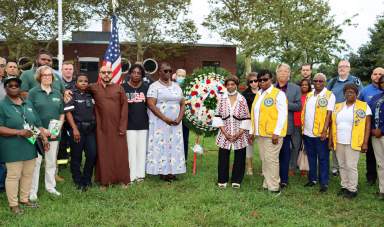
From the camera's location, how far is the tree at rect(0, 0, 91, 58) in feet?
96.4

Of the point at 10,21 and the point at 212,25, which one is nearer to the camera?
the point at 10,21

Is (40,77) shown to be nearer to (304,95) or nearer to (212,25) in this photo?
(304,95)

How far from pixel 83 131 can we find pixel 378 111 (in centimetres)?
475

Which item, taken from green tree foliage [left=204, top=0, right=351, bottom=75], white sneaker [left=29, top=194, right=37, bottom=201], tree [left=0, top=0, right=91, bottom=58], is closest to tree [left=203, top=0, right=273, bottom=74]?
green tree foliage [left=204, top=0, right=351, bottom=75]

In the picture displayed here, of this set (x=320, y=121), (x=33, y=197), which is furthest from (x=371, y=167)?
(x=33, y=197)

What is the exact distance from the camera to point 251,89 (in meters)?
8.45

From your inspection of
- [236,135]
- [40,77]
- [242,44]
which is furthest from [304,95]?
[242,44]

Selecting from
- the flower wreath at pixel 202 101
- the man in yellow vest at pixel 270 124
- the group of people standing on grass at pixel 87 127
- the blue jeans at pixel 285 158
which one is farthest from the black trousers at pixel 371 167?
the group of people standing on grass at pixel 87 127

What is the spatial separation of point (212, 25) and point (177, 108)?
28.9 m

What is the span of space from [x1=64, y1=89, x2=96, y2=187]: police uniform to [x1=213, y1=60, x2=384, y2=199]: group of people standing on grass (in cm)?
213

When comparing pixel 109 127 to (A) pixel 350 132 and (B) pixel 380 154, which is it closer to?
(A) pixel 350 132

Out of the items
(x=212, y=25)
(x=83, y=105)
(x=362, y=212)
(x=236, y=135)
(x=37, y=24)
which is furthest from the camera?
(x=212, y=25)

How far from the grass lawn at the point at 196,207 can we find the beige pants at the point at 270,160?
0.21 m

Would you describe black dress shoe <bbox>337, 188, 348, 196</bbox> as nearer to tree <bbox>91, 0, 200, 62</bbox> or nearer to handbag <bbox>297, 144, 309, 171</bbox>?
handbag <bbox>297, 144, 309, 171</bbox>
